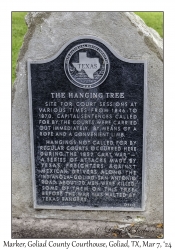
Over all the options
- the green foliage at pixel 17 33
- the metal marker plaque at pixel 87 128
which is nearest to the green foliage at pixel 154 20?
the green foliage at pixel 17 33

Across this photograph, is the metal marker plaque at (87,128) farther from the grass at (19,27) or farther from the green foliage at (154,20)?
the green foliage at (154,20)

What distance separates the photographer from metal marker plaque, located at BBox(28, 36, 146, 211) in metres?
3.79

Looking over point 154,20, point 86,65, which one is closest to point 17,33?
point 86,65

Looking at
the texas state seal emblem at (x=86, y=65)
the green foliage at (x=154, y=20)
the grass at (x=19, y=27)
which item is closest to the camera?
the texas state seal emblem at (x=86, y=65)

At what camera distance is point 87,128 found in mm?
3928

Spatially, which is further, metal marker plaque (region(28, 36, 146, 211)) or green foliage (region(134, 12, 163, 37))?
green foliage (region(134, 12, 163, 37))

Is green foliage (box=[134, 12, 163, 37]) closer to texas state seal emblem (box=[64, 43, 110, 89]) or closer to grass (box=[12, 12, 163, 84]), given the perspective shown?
grass (box=[12, 12, 163, 84])

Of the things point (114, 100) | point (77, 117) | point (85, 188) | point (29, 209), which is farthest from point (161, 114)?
point (29, 209)

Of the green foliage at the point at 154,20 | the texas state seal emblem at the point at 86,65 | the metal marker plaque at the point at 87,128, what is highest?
the green foliage at the point at 154,20

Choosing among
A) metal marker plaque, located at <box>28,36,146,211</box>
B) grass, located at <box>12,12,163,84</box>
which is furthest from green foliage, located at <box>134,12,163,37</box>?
metal marker plaque, located at <box>28,36,146,211</box>

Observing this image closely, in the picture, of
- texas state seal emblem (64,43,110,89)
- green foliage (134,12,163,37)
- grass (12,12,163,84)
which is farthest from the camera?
green foliage (134,12,163,37)

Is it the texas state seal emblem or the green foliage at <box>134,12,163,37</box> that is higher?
the green foliage at <box>134,12,163,37</box>

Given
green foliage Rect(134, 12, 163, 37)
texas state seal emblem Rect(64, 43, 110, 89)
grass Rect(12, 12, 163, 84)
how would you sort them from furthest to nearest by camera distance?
green foliage Rect(134, 12, 163, 37), grass Rect(12, 12, 163, 84), texas state seal emblem Rect(64, 43, 110, 89)

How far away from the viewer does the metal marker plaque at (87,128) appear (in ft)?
12.4
